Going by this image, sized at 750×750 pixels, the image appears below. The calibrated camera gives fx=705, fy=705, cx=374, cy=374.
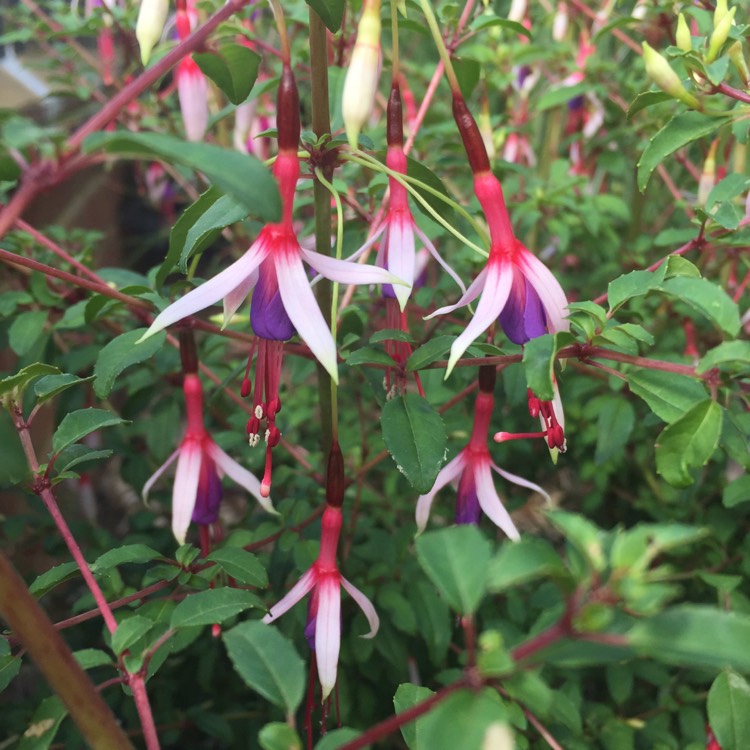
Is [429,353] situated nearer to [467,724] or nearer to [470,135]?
[470,135]

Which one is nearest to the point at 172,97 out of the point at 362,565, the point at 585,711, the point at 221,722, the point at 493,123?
the point at 493,123

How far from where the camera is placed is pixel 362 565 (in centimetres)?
87

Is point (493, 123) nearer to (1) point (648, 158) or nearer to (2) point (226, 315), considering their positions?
(1) point (648, 158)

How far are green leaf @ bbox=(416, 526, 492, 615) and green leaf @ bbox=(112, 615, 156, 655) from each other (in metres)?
0.22

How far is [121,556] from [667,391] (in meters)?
0.44

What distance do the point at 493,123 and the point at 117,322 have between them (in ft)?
2.19

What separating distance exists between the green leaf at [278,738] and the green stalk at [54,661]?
10 cm

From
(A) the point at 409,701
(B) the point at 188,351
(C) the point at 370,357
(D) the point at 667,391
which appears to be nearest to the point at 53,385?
(B) the point at 188,351

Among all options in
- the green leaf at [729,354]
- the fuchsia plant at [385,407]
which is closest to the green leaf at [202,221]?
the fuchsia plant at [385,407]

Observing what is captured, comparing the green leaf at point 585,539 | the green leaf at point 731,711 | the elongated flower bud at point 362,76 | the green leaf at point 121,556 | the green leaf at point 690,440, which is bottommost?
the green leaf at point 731,711

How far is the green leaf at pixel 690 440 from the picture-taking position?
44 cm

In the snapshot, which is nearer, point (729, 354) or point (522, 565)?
point (522, 565)

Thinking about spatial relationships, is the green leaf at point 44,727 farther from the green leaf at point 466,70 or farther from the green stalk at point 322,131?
the green leaf at point 466,70

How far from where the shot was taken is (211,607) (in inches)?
19.3
